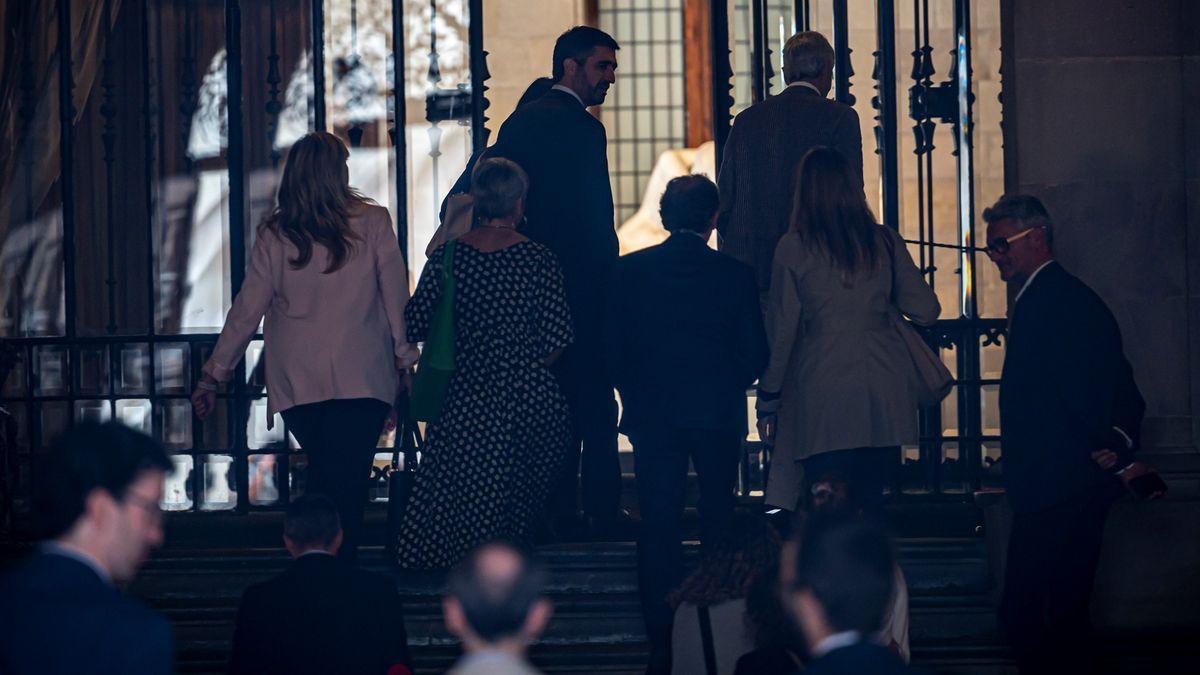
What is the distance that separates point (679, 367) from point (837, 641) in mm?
3124

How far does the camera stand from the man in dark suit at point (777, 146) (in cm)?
738

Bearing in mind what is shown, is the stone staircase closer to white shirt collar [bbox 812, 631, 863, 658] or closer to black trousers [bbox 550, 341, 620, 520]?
black trousers [bbox 550, 341, 620, 520]

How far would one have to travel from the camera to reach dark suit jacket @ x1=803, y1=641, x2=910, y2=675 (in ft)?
11.5

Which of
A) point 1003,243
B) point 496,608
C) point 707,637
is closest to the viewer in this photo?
point 496,608

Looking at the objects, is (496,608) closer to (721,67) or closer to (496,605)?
(496,605)

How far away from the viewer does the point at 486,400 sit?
684 cm

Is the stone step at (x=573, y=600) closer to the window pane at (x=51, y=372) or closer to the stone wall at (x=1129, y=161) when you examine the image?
the stone wall at (x=1129, y=161)

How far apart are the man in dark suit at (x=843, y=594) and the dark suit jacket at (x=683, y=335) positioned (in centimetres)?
295

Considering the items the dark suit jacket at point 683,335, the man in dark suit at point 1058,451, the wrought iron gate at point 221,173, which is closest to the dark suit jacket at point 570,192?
the dark suit jacket at point 683,335

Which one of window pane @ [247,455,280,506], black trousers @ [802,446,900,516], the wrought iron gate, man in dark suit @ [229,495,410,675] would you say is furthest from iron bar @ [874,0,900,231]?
window pane @ [247,455,280,506]

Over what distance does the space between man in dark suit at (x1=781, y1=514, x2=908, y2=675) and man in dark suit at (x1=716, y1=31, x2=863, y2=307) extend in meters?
3.73

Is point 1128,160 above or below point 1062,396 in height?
above

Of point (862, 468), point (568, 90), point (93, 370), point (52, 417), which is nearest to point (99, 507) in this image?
point (862, 468)

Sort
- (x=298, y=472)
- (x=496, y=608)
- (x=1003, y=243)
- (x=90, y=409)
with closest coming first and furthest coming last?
(x=496, y=608), (x=1003, y=243), (x=298, y=472), (x=90, y=409)
